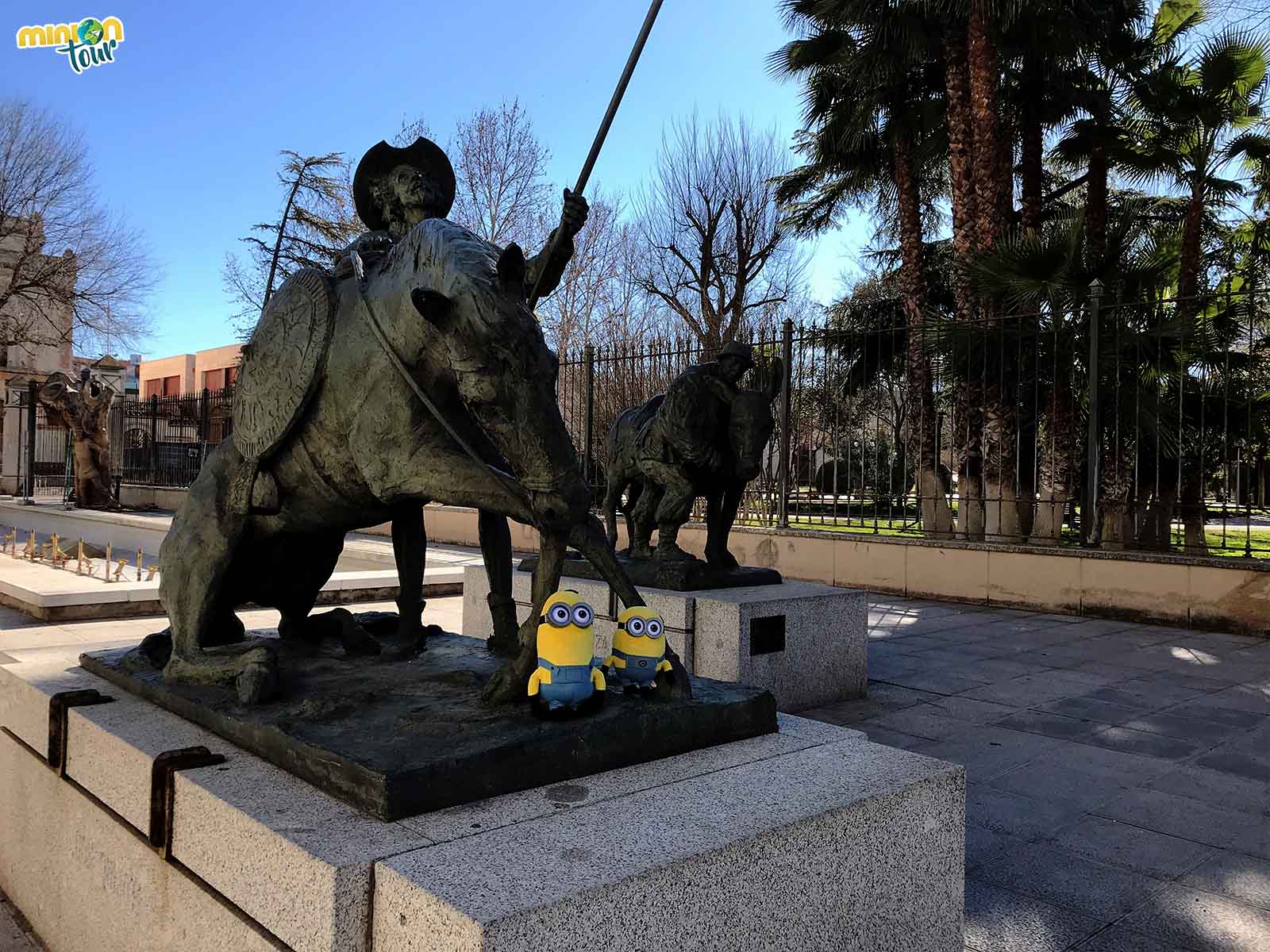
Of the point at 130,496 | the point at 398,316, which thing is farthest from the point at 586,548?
the point at 130,496

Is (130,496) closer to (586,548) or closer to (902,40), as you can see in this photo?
(902,40)

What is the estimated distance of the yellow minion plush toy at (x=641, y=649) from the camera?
2051mm

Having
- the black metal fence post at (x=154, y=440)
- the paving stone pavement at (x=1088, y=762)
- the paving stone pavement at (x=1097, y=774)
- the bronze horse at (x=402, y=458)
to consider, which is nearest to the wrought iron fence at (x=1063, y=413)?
the paving stone pavement at (x=1088, y=762)

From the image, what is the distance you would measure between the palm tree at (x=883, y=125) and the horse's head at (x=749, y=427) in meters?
6.11

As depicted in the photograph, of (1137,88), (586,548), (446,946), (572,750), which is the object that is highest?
(1137,88)

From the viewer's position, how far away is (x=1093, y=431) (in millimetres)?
8727

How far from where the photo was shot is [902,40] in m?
12.2

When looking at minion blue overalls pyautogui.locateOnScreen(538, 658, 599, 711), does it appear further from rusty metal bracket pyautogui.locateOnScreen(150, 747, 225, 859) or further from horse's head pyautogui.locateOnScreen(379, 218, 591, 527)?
rusty metal bracket pyautogui.locateOnScreen(150, 747, 225, 859)

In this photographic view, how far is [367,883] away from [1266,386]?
12546 millimetres

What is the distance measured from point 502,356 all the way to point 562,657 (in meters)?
0.62

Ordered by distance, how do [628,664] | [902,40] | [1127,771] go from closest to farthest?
[628,664] < [1127,771] < [902,40]

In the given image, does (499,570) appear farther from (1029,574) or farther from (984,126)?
(984,126)

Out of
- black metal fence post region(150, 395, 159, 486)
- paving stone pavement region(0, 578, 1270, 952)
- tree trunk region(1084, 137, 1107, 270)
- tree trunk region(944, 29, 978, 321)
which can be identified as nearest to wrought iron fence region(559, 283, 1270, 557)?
tree trunk region(944, 29, 978, 321)

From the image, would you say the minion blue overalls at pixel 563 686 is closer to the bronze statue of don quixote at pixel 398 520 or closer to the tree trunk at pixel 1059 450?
the bronze statue of don quixote at pixel 398 520
